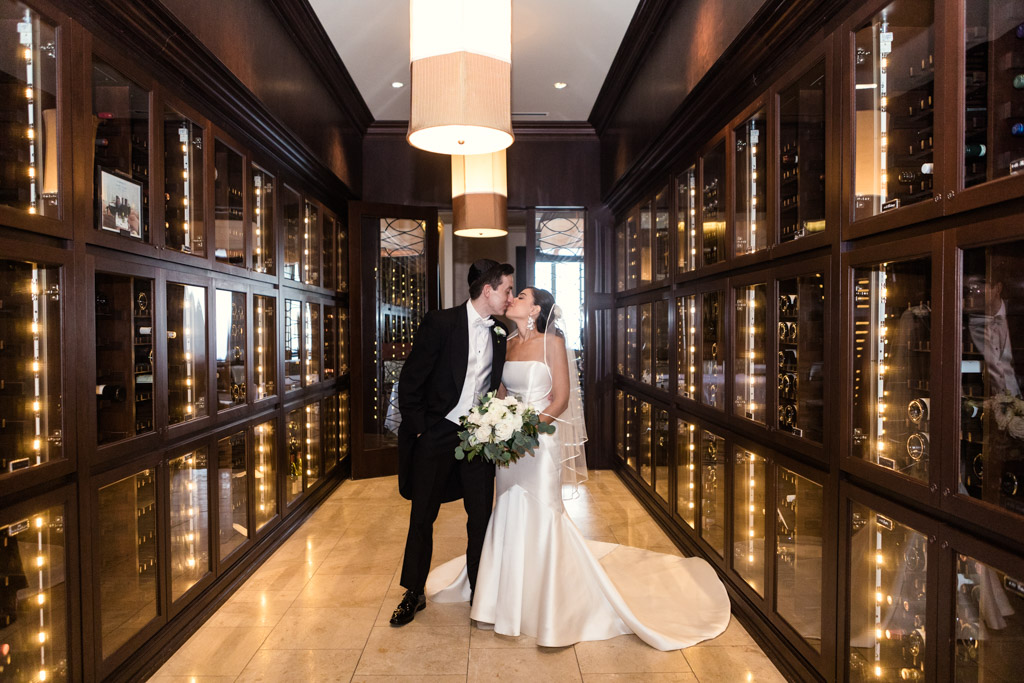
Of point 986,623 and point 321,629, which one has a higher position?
point 986,623

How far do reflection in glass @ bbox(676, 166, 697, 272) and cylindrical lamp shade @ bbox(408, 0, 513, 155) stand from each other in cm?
208

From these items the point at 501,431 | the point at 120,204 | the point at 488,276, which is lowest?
the point at 501,431

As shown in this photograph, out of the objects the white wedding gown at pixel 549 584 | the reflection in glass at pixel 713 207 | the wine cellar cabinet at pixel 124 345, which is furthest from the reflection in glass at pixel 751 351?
the wine cellar cabinet at pixel 124 345

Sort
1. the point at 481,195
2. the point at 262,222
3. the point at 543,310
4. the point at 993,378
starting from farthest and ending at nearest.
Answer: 1. the point at 481,195
2. the point at 262,222
3. the point at 543,310
4. the point at 993,378

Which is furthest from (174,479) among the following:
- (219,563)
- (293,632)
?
(293,632)

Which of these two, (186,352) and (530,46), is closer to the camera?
(186,352)

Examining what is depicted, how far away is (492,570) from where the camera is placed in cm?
319

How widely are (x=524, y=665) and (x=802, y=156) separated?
247 cm

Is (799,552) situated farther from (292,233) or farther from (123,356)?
(292,233)

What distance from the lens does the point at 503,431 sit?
9.68ft

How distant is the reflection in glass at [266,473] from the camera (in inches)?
165

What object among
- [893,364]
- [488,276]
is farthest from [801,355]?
[488,276]

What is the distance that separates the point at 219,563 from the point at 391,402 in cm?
321

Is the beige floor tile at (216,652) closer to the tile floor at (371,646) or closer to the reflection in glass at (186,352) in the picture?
the tile floor at (371,646)
